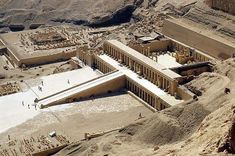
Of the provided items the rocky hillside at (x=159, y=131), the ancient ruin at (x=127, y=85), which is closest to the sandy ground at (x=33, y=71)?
the ancient ruin at (x=127, y=85)

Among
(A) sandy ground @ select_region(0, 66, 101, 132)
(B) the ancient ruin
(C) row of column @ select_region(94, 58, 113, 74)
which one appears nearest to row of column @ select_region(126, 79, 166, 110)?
(B) the ancient ruin

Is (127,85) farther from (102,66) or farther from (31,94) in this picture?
(31,94)

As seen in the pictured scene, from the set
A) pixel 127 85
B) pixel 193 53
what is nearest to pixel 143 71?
pixel 127 85

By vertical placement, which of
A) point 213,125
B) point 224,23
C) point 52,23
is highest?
point 213,125

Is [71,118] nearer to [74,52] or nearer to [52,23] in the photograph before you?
[74,52]

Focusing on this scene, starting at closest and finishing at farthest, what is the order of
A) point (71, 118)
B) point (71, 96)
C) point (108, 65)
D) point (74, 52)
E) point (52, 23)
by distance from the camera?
point (71, 118) < point (71, 96) < point (108, 65) < point (74, 52) < point (52, 23)

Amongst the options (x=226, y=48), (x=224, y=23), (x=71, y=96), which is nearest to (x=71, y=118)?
(x=71, y=96)

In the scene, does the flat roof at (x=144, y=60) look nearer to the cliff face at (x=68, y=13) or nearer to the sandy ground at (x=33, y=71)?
the sandy ground at (x=33, y=71)
